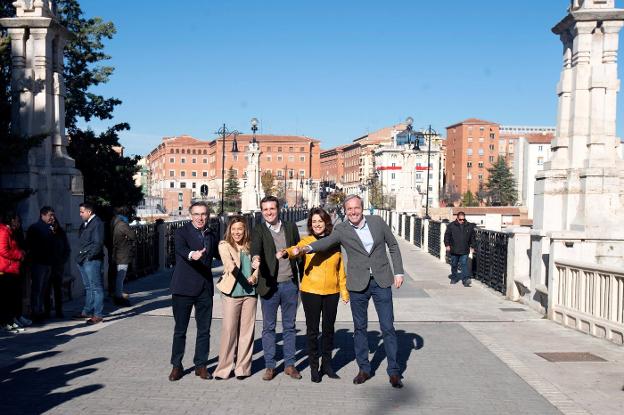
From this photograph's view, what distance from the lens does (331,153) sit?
180 meters

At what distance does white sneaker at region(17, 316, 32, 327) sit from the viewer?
31.9ft

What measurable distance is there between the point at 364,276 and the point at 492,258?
927 cm

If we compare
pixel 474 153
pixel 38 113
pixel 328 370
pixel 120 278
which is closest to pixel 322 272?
pixel 328 370

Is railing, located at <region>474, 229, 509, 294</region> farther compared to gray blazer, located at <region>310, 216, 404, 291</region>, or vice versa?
railing, located at <region>474, 229, 509, 294</region>

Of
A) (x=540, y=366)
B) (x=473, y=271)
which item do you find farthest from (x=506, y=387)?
(x=473, y=271)

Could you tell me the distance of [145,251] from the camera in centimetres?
1747

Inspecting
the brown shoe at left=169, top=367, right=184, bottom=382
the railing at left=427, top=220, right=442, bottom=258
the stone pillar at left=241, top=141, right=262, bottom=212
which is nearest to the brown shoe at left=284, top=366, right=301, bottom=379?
the brown shoe at left=169, top=367, right=184, bottom=382

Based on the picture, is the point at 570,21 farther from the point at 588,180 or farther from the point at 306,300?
the point at 306,300

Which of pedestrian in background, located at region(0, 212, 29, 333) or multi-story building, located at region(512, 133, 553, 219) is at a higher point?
multi-story building, located at region(512, 133, 553, 219)

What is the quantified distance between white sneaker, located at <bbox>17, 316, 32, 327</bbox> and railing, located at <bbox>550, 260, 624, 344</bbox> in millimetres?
7915

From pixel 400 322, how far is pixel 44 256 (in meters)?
5.52

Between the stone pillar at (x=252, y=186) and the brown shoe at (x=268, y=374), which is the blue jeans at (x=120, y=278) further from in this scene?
the stone pillar at (x=252, y=186)

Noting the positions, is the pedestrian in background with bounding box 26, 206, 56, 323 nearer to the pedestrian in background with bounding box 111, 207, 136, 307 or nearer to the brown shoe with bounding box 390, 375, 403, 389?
the pedestrian in background with bounding box 111, 207, 136, 307

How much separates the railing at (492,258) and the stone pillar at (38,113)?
8641mm
